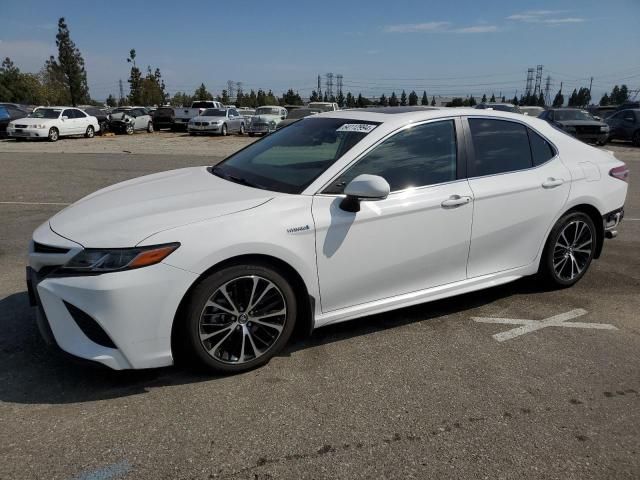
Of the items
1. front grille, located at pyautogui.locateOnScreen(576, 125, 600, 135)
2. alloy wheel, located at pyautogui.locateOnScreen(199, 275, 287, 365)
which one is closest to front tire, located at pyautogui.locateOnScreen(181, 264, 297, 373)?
alloy wheel, located at pyautogui.locateOnScreen(199, 275, 287, 365)

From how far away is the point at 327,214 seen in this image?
340 centimetres

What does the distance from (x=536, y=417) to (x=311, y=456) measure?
1.25 m

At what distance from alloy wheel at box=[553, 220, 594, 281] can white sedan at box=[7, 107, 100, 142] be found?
25.0 meters

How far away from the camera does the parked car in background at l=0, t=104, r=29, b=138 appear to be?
26.3 meters

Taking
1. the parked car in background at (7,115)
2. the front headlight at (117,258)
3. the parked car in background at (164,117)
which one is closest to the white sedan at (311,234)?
the front headlight at (117,258)

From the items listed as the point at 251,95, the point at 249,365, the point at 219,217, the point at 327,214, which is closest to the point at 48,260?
the point at 219,217

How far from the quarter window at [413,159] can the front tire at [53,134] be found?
24.9 metres

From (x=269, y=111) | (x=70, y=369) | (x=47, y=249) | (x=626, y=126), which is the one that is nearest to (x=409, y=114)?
(x=47, y=249)

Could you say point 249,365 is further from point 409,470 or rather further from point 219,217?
point 409,470

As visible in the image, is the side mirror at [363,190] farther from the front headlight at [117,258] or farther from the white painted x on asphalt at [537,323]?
the white painted x on asphalt at [537,323]

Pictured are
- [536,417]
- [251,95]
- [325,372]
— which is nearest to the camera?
[536,417]

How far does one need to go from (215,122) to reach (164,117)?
5.93 metres

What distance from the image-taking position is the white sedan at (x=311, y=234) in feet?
9.71

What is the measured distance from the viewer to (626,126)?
82.7ft
